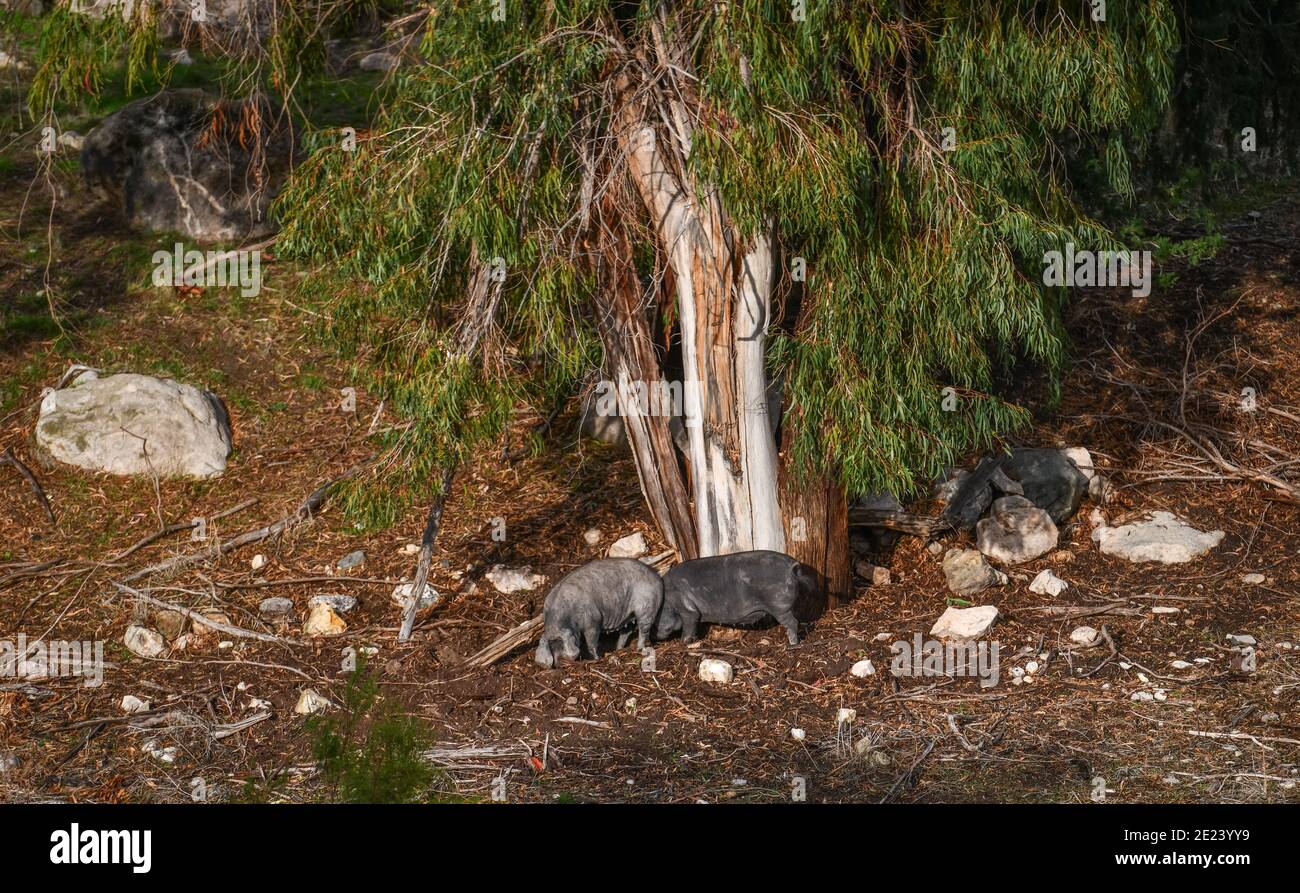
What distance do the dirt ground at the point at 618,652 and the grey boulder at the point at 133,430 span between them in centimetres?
21

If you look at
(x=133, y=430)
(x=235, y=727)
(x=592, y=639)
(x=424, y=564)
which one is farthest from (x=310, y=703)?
(x=133, y=430)

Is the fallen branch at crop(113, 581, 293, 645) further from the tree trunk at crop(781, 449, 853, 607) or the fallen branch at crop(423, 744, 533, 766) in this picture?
the tree trunk at crop(781, 449, 853, 607)

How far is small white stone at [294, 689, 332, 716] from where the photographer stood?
7.39 metres

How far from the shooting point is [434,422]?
24.1 feet

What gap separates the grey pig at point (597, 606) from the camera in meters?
7.81

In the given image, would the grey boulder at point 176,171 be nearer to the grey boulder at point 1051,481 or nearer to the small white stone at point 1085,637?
the grey boulder at point 1051,481

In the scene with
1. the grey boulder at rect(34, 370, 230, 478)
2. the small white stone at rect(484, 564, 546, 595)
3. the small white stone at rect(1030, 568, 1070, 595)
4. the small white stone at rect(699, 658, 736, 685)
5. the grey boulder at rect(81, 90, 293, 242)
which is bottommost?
the small white stone at rect(699, 658, 736, 685)

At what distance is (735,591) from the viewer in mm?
7992

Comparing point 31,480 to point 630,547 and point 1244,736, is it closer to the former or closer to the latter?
point 630,547

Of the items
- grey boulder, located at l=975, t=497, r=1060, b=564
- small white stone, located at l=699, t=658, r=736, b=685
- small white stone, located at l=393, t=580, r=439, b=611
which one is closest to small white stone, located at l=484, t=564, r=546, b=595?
small white stone, located at l=393, t=580, r=439, b=611

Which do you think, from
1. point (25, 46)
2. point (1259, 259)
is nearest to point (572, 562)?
point (1259, 259)

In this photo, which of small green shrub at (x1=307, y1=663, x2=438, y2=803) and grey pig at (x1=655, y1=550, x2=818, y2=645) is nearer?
small green shrub at (x1=307, y1=663, x2=438, y2=803)

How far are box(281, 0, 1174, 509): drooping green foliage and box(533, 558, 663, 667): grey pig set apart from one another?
113 centimetres

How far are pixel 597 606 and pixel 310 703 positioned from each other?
1740 millimetres
